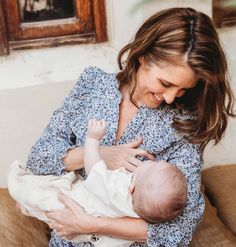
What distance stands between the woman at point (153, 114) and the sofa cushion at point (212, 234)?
0.40 meters

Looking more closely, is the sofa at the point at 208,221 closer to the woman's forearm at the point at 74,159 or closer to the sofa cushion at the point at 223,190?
the sofa cushion at the point at 223,190

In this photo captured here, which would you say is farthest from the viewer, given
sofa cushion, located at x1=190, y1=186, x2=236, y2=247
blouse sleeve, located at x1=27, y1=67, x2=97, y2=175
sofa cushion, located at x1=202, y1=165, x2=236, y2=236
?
sofa cushion, located at x1=202, y1=165, x2=236, y2=236

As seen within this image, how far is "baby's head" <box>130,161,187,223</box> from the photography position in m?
1.65

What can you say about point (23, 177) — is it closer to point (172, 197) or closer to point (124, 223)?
point (124, 223)

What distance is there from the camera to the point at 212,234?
7.59 ft

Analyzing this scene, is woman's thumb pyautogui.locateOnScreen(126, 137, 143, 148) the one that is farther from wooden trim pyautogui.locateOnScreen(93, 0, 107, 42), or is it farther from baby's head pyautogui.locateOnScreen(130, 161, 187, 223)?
wooden trim pyautogui.locateOnScreen(93, 0, 107, 42)

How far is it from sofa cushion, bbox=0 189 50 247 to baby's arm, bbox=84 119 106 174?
1.56ft

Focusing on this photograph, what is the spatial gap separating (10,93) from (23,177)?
0.57 metres

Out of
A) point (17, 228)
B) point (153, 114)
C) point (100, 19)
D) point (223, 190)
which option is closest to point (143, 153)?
point (153, 114)

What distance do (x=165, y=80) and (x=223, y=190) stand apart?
95 cm

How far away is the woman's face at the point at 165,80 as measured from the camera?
5.80ft

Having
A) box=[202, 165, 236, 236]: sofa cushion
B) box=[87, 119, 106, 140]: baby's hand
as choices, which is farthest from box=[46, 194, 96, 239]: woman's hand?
box=[202, 165, 236, 236]: sofa cushion

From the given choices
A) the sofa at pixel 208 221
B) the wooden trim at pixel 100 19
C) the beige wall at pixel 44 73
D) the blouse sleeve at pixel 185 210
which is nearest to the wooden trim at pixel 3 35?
the beige wall at pixel 44 73

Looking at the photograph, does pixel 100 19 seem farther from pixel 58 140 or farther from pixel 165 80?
pixel 165 80
